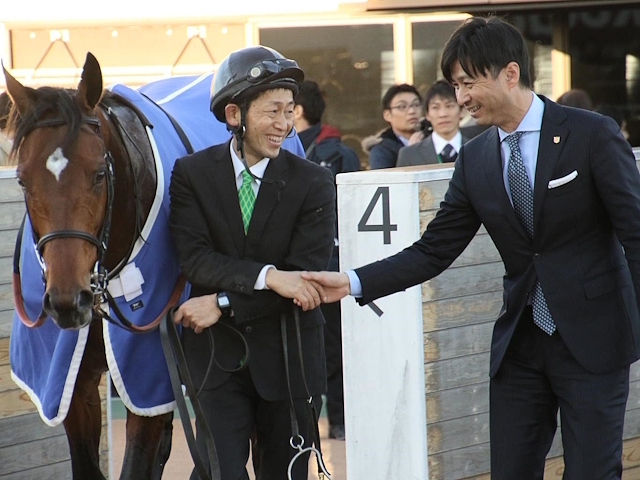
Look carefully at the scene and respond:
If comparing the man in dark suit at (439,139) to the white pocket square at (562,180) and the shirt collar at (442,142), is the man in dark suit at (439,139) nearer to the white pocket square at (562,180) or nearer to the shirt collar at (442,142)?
the shirt collar at (442,142)

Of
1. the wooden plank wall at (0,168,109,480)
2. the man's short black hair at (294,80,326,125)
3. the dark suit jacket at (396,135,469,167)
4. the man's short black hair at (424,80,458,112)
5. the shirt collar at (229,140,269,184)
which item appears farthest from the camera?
the man's short black hair at (294,80,326,125)

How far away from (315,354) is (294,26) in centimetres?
504

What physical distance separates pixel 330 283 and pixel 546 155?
2.64 feet

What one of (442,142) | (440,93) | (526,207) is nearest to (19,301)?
(526,207)

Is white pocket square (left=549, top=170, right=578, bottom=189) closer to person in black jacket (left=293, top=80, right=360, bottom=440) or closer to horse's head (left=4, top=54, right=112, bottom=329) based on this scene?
horse's head (left=4, top=54, right=112, bottom=329)

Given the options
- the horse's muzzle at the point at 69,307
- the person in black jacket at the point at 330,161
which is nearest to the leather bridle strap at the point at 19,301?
the horse's muzzle at the point at 69,307

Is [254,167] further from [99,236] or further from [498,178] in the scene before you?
[498,178]

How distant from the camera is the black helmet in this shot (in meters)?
3.69

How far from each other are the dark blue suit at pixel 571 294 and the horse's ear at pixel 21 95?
1429mm

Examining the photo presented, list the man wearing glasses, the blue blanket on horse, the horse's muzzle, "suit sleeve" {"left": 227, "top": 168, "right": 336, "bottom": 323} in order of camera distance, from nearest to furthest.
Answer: the horse's muzzle < "suit sleeve" {"left": 227, "top": 168, "right": 336, "bottom": 323} < the blue blanket on horse < the man wearing glasses

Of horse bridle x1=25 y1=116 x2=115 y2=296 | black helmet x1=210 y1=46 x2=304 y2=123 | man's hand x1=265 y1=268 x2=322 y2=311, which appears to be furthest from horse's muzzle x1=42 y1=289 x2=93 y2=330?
black helmet x1=210 y1=46 x2=304 y2=123

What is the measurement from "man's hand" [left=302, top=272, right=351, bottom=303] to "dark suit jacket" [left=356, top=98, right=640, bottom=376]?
1.78 feet

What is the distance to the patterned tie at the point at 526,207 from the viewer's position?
3559 mm

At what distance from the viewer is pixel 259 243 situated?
3.76 m
